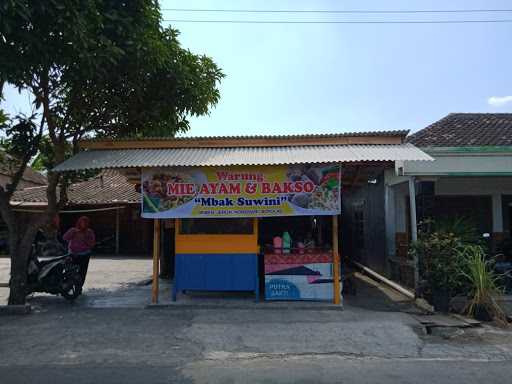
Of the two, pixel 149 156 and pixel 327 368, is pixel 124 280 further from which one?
pixel 327 368

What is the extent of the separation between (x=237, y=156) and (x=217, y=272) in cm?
212

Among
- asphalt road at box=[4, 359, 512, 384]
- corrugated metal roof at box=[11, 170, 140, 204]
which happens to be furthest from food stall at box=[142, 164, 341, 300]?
corrugated metal roof at box=[11, 170, 140, 204]

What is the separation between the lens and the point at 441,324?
735cm

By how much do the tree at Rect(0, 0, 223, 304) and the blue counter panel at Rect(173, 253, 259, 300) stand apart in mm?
2667

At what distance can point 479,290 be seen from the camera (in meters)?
7.86

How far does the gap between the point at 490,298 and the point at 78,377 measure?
623cm

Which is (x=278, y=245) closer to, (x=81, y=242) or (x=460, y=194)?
(x=81, y=242)

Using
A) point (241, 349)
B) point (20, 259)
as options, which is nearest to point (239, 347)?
point (241, 349)

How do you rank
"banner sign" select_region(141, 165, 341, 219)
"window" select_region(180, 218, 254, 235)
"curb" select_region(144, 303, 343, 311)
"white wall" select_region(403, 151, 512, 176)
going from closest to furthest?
"curb" select_region(144, 303, 343, 311) → "banner sign" select_region(141, 165, 341, 219) → "window" select_region(180, 218, 254, 235) → "white wall" select_region(403, 151, 512, 176)

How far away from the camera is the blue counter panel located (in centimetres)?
875

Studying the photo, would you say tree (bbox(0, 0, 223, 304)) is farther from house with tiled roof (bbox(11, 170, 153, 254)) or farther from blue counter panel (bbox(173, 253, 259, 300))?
house with tiled roof (bbox(11, 170, 153, 254))

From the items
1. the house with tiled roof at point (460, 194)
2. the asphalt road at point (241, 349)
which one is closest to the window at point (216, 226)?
the asphalt road at point (241, 349)

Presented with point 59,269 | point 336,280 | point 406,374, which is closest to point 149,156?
point 59,269

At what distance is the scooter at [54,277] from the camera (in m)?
9.20
